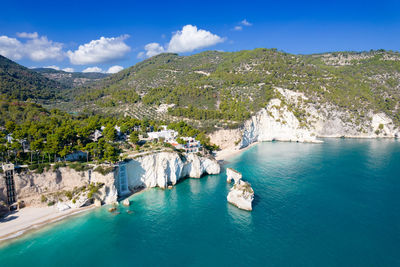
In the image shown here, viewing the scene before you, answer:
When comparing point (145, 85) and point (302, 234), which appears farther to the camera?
point (145, 85)

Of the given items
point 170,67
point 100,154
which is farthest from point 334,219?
point 170,67

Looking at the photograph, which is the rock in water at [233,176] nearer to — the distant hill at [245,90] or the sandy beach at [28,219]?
the sandy beach at [28,219]

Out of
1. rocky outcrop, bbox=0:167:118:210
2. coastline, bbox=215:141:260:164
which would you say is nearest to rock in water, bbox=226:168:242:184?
coastline, bbox=215:141:260:164

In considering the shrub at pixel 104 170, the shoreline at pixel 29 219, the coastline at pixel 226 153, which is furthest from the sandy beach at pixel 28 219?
the coastline at pixel 226 153

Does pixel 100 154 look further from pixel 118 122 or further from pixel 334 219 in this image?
pixel 334 219

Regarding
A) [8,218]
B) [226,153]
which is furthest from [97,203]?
[226,153]

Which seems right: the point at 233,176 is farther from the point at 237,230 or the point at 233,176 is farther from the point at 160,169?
the point at 237,230
